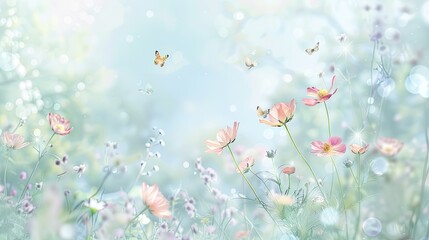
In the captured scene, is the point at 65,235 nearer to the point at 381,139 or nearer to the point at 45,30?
the point at 381,139

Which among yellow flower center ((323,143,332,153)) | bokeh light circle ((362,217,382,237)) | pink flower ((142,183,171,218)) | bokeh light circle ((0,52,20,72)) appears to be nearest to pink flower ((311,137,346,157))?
yellow flower center ((323,143,332,153))

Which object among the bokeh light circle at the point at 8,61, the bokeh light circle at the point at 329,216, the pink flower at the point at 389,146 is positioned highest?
the pink flower at the point at 389,146

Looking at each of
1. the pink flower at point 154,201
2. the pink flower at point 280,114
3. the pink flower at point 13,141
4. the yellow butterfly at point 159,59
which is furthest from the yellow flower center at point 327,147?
the pink flower at point 13,141

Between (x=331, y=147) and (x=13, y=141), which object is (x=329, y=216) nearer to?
(x=331, y=147)

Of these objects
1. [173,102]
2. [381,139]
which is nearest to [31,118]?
[173,102]

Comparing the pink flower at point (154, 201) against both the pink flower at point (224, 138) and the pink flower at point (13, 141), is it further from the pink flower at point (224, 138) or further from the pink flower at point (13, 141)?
the pink flower at point (13, 141)

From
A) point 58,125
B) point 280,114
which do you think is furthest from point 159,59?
point 280,114

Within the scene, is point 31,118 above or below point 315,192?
below
